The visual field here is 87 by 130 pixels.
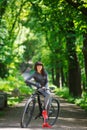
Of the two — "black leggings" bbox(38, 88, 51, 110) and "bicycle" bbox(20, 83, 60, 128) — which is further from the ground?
"black leggings" bbox(38, 88, 51, 110)

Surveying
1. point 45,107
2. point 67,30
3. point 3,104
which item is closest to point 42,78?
point 45,107

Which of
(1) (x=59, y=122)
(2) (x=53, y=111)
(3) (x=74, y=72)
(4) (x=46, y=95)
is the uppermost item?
(4) (x=46, y=95)

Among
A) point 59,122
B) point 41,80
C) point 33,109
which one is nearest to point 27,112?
point 33,109

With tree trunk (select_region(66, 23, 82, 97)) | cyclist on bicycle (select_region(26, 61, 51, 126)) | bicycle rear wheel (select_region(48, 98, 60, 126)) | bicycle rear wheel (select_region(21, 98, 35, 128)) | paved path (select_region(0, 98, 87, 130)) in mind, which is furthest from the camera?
tree trunk (select_region(66, 23, 82, 97))

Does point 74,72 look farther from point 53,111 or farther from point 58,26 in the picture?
point 53,111

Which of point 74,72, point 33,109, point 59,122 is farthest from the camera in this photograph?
point 74,72

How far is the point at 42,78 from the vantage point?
12195 millimetres

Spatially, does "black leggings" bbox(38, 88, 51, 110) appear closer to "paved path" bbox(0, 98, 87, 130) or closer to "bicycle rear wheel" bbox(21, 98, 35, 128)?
"bicycle rear wheel" bbox(21, 98, 35, 128)

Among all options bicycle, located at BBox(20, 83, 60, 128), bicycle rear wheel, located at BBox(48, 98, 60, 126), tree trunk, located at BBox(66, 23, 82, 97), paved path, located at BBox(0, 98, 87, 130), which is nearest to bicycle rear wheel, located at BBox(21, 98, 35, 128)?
bicycle, located at BBox(20, 83, 60, 128)

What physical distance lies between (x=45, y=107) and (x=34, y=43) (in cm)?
6694

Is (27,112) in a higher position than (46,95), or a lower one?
lower

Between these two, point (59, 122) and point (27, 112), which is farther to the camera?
point (59, 122)

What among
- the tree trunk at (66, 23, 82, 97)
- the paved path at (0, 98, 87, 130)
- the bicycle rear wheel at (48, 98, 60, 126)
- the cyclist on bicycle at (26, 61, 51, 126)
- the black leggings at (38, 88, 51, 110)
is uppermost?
the cyclist on bicycle at (26, 61, 51, 126)

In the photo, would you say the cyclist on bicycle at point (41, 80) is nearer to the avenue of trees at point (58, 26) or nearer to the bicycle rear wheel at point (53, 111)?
the bicycle rear wheel at point (53, 111)
